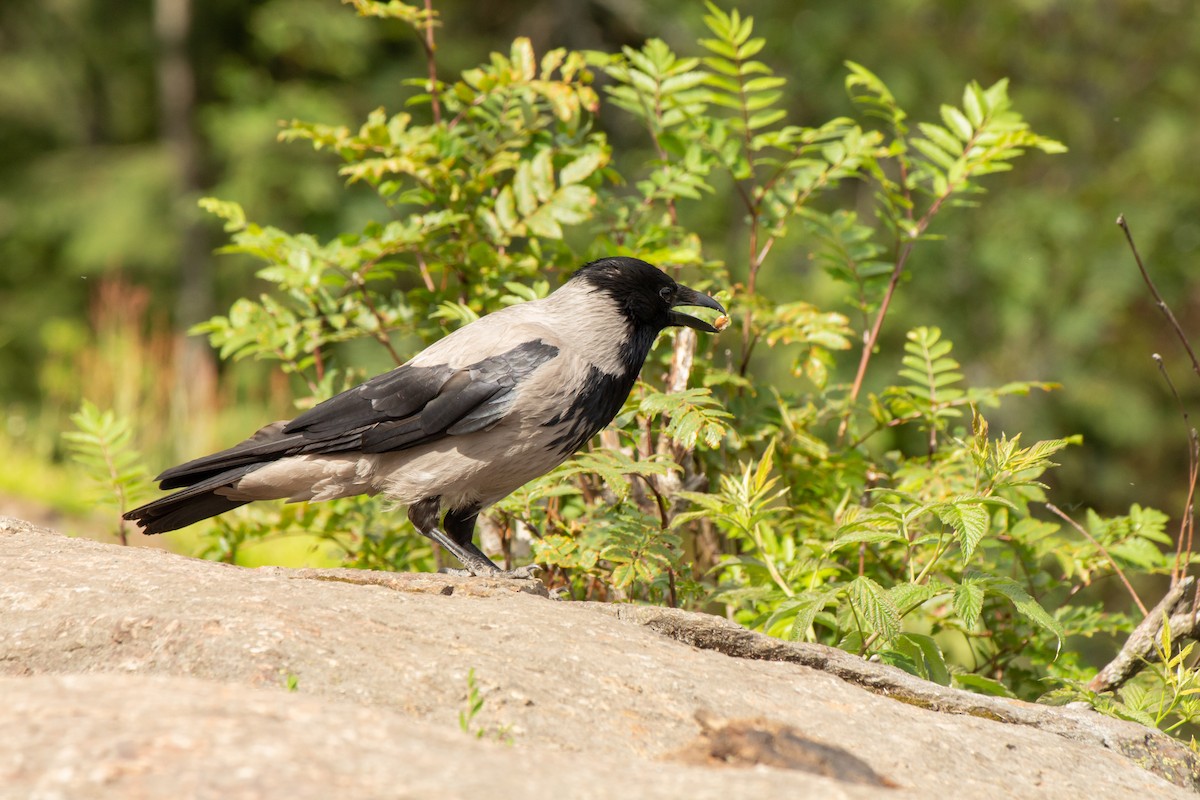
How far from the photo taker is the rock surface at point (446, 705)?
80.7 inches

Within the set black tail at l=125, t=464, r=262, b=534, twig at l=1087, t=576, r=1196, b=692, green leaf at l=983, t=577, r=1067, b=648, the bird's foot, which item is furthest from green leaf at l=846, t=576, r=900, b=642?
black tail at l=125, t=464, r=262, b=534

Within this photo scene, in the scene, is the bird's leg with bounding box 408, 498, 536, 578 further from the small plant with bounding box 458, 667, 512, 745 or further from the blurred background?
the blurred background

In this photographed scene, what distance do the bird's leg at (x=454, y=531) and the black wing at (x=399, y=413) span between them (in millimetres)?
245

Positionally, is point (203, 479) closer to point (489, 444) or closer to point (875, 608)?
point (489, 444)

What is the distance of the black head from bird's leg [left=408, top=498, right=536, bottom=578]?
3.00 ft

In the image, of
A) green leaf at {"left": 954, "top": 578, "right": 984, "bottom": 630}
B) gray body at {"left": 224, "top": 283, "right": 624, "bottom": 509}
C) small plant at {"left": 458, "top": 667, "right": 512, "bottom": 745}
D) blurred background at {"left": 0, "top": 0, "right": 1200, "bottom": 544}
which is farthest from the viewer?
blurred background at {"left": 0, "top": 0, "right": 1200, "bottom": 544}

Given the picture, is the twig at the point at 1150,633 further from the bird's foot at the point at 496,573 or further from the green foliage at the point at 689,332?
the bird's foot at the point at 496,573

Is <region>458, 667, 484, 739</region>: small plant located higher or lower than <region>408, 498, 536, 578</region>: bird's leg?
higher

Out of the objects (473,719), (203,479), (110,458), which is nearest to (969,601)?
(473,719)

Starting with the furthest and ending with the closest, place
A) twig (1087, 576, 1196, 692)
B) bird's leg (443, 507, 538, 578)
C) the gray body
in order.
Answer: bird's leg (443, 507, 538, 578) < the gray body < twig (1087, 576, 1196, 692)

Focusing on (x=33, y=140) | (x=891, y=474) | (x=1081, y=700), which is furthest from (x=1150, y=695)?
(x=33, y=140)

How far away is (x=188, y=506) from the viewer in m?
4.41

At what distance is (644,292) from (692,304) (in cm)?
18

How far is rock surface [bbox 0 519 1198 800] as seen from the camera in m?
2.05
